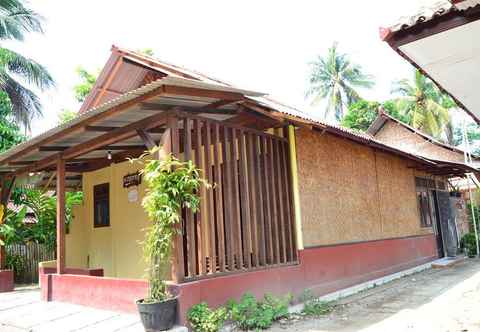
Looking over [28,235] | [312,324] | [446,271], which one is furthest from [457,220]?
[28,235]

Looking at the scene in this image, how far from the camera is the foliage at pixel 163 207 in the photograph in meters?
5.42

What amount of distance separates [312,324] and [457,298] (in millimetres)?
3404

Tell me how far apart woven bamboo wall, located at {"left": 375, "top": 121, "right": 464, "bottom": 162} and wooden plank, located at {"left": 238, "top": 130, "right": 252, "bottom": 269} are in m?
15.8

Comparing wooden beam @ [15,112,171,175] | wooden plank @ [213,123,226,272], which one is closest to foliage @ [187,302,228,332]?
wooden plank @ [213,123,226,272]

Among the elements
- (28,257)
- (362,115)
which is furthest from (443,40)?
(362,115)

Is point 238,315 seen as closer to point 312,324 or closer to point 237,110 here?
point 312,324

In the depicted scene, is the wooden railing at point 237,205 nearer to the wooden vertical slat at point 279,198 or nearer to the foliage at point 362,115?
the wooden vertical slat at point 279,198

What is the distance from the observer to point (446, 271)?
1238 cm

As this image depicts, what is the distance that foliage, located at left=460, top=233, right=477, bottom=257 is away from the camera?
15727mm

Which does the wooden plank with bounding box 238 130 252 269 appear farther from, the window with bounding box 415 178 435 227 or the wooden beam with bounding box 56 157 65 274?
the window with bounding box 415 178 435 227

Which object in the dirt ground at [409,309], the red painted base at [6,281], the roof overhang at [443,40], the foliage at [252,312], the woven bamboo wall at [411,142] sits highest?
the woven bamboo wall at [411,142]

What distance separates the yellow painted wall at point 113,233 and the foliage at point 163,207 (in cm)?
401

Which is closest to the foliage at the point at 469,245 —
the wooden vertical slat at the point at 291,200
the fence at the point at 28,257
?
the wooden vertical slat at the point at 291,200

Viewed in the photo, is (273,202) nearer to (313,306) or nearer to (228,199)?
(228,199)
